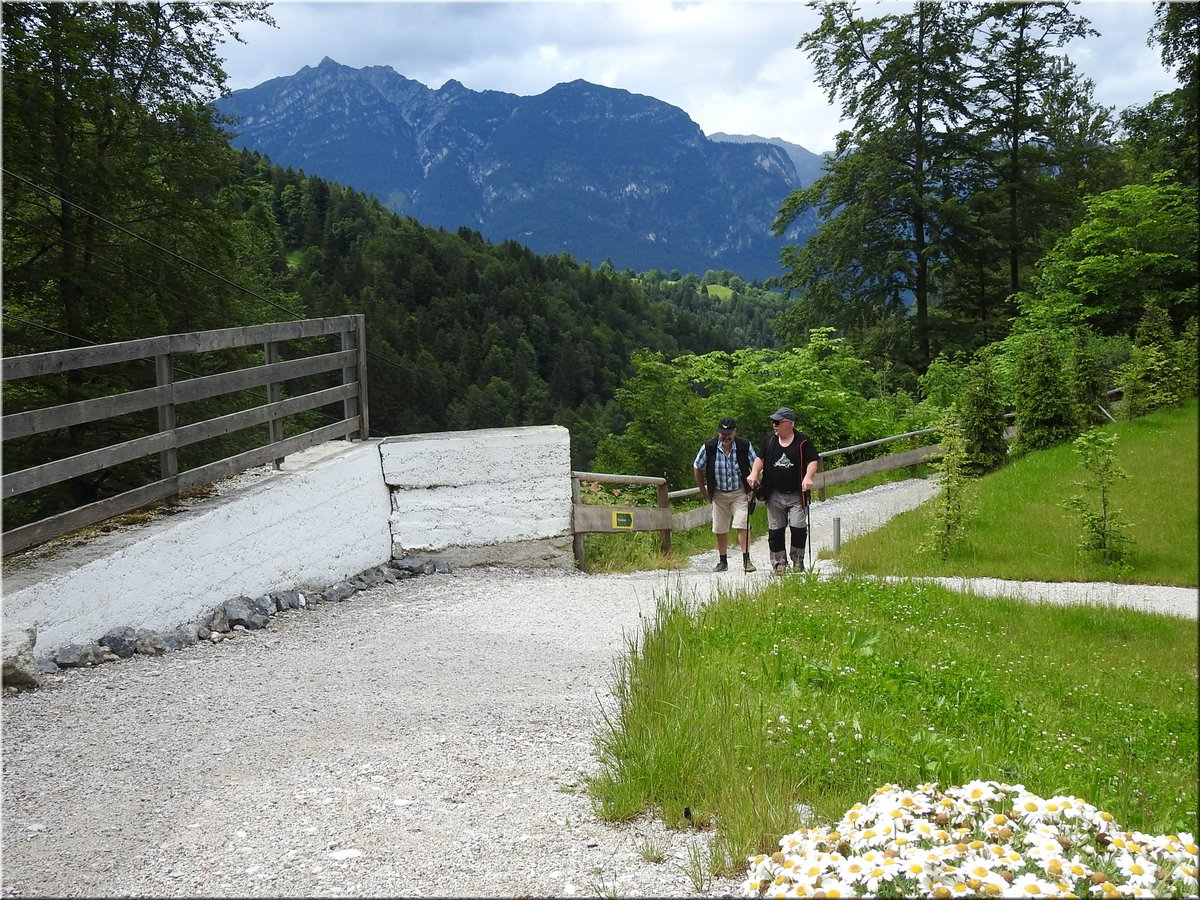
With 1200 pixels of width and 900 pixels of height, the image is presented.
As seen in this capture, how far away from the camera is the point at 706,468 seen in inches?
456

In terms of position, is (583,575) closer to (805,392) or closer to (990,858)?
(990,858)

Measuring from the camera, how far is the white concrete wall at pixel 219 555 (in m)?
6.27

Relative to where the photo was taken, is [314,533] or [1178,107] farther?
[314,533]

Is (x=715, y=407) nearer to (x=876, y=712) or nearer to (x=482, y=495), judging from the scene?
(x=482, y=495)

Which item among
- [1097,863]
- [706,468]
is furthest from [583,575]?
[1097,863]

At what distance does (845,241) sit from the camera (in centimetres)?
3403

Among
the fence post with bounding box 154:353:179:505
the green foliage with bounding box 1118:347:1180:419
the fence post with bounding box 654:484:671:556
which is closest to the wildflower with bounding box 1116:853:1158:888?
the green foliage with bounding box 1118:347:1180:419

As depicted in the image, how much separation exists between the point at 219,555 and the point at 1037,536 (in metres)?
10.7

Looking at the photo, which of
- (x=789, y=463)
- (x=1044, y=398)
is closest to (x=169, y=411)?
(x=789, y=463)

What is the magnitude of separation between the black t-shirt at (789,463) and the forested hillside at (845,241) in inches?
117

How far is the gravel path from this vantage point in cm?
366

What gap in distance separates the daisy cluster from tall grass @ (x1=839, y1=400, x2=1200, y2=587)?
4402 millimetres

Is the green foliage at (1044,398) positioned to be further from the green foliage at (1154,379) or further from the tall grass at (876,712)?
the green foliage at (1154,379)

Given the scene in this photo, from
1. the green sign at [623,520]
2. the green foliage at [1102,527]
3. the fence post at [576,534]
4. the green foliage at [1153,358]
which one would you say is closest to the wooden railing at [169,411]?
the fence post at [576,534]
